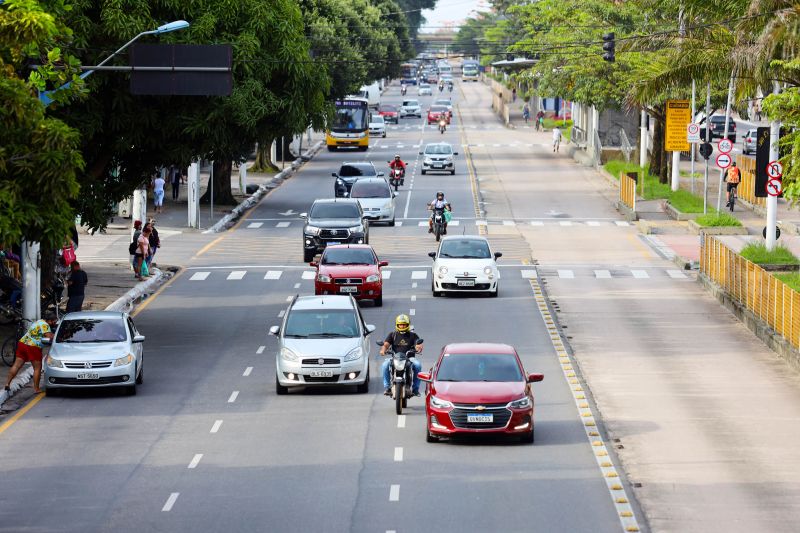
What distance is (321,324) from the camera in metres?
27.8

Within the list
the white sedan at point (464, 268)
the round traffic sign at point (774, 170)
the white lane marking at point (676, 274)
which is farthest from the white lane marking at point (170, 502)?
the white lane marking at point (676, 274)

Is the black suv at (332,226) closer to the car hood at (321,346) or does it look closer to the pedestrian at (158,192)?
the pedestrian at (158,192)

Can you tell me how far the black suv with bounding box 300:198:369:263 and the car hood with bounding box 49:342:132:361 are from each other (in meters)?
20.4

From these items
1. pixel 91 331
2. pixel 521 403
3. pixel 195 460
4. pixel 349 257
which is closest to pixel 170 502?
pixel 195 460

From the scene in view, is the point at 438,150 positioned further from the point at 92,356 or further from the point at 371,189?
the point at 92,356

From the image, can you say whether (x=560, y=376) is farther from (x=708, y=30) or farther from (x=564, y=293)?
(x=708, y=30)

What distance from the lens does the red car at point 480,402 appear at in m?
22.4

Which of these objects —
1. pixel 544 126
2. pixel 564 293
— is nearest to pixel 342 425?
pixel 564 293

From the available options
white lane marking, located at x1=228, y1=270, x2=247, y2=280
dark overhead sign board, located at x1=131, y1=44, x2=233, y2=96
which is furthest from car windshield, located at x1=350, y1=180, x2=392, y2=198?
dark overhead sign board, located at x1=131, y1=44, x2=233, y2=96

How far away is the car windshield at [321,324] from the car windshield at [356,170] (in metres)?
40.2

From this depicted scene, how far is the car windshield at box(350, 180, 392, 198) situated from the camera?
190 ft

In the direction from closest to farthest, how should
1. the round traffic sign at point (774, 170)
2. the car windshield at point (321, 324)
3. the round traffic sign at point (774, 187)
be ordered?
the car windshield at point (321, 324) < the round traffic sign at point (774, 187) < the round traffic sign at point (774, 170)

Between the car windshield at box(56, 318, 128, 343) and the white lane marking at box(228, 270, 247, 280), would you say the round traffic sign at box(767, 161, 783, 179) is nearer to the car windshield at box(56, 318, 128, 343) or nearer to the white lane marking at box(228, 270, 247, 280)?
the white lane marking at box(228, 270, 247, 280)

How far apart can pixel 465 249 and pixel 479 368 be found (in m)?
17.7
